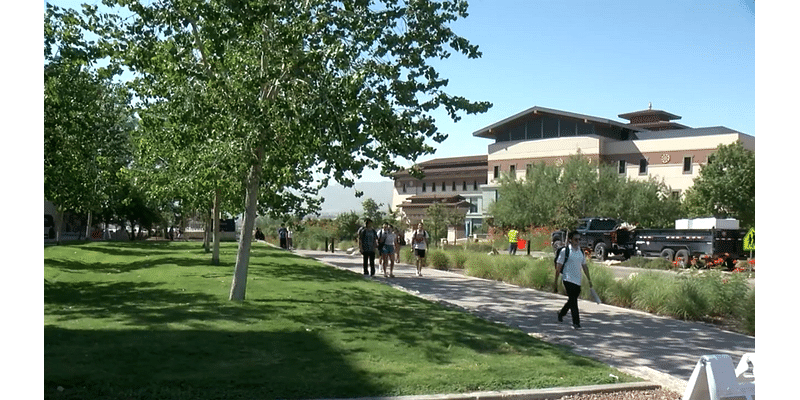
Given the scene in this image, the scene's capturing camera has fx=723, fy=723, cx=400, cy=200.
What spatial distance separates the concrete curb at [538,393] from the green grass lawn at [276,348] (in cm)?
21

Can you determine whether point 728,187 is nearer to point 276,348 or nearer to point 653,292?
point 653,292

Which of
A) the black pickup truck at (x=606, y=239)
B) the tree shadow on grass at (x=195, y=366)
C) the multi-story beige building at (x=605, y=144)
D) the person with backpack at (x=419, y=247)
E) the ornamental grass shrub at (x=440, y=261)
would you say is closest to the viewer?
the tree shadow on grass at (x=195, y=366)

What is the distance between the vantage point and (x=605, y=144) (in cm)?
6619

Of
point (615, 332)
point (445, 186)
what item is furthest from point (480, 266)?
point (445, 186)

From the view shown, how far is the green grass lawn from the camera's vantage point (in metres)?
7.38

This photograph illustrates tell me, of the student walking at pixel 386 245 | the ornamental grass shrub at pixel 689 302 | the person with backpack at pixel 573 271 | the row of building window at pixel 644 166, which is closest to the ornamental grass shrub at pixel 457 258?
the student walking at pixel 386 245

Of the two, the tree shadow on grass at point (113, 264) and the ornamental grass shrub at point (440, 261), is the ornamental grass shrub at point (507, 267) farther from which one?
the tree shadow on grass at point (113, 264)

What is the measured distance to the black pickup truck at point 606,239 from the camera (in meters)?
35.1

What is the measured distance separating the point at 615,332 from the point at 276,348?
5.92 metres

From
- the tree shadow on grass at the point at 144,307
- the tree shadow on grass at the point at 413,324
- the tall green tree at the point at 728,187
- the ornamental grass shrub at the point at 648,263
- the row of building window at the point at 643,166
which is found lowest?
the ornamental grass shrub at the point at 648,263

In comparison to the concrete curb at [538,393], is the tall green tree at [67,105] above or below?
above

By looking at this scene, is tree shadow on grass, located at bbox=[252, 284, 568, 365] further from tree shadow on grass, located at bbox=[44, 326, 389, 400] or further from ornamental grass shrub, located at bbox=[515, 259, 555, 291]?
ornamental grass shrub, located at bbox=[515, 259, 555, 291]

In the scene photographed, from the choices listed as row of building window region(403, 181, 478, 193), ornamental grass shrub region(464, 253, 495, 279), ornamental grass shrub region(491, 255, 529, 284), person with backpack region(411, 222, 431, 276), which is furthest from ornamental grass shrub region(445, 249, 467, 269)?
row of building window region(403, 181, 478, 193)

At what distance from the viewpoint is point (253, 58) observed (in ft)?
42.1
